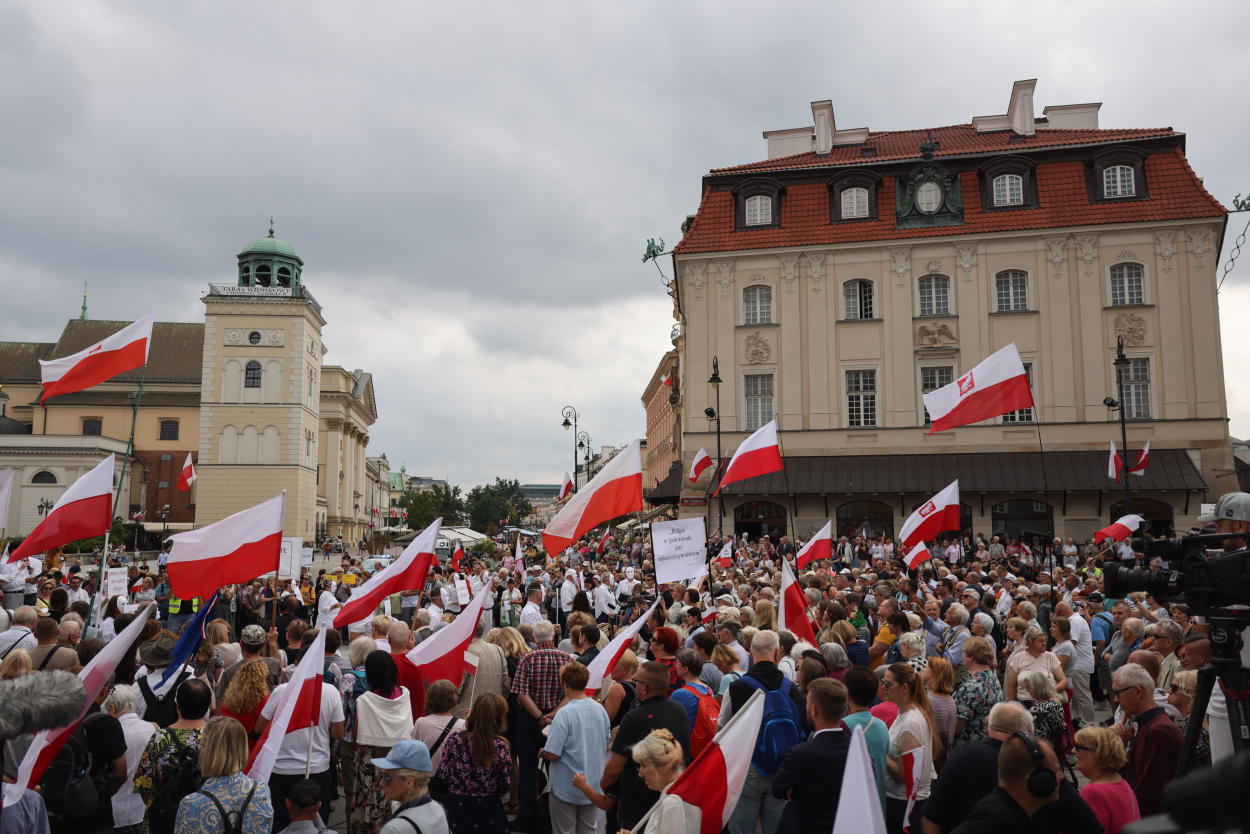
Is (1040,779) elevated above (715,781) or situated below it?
above

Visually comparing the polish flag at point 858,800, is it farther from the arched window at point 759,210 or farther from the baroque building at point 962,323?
the arched window at point 759,210

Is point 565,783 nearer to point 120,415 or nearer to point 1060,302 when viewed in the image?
point 1060,302

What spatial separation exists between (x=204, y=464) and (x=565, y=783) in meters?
73.9

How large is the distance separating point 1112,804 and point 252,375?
253ft

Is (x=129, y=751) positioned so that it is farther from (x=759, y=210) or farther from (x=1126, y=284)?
(x=1126, y=284)

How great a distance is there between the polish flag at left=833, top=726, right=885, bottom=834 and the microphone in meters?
3.37

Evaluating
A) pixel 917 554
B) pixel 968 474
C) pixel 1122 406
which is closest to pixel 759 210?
pixel 968 474

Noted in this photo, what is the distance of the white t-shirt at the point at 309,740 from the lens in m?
7.29

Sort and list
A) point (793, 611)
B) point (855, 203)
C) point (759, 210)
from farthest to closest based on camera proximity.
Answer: point (759, 210) < point (855, 203) < point (793, 611)

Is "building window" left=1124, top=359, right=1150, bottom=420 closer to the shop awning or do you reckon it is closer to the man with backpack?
the shop awning

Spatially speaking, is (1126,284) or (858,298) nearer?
(1126,284)

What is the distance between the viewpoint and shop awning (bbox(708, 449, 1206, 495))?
34.2m

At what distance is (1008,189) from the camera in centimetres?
3806

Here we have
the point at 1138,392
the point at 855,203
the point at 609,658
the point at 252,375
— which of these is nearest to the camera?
the point at 609,658
